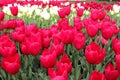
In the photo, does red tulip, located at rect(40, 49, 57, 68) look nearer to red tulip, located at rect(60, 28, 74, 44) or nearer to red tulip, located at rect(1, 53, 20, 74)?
red tulip, located at rect(1, 53, 20, 74)

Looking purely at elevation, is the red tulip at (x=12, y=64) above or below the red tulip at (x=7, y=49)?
below

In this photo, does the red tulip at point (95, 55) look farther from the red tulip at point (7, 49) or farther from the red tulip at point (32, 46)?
the red tulip at point (7, 49)

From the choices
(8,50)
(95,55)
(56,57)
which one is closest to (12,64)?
(8,50)

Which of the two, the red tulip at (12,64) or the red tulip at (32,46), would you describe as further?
the red tulip at (32,46)

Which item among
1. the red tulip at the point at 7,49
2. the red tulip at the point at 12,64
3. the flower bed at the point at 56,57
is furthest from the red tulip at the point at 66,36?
the red tulip at the point at 12,64

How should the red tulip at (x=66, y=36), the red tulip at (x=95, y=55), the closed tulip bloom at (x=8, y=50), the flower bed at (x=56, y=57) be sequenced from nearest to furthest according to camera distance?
the flower bed at (x=56, y=57) → the red tulip at (x=95, y=55) → the closed tulip bloom at (x=8, y=50) → the red tulip at (x=66, y=36)

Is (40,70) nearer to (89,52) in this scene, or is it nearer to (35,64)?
(35,64)

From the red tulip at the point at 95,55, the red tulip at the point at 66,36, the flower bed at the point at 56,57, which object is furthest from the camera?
the red tulip at the point at 66,36

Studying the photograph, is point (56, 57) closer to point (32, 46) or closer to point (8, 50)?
point (32, 46)

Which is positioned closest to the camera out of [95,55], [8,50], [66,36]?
[95,55]

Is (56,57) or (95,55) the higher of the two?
(95,55)

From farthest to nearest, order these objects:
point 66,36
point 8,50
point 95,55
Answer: point 66,36, point 8,50, point 95,55

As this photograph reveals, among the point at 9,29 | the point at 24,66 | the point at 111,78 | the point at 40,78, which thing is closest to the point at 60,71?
the point at 111,78

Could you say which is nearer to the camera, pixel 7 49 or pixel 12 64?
pixel 12 64
